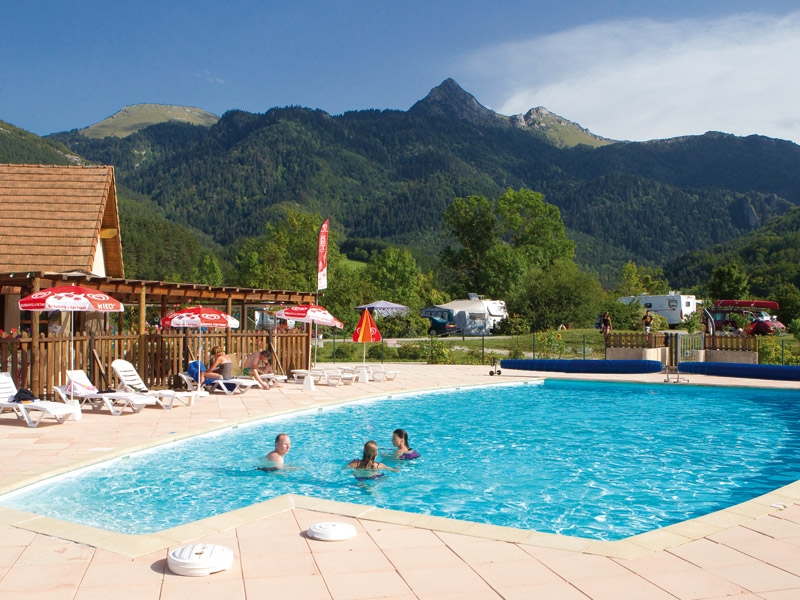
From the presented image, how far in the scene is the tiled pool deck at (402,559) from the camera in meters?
4.02

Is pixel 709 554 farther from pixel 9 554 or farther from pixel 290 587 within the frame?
pixel 9 554

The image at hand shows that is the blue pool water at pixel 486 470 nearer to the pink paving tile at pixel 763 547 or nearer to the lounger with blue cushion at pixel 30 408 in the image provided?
the pink paving tile at pixel 763 547

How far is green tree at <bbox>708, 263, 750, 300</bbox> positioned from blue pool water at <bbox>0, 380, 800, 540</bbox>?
148 feet

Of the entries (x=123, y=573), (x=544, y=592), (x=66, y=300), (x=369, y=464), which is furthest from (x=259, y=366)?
(x=544, y=592)

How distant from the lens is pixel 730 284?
184 feet

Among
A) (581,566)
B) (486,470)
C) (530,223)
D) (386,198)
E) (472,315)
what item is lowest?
(486,470)

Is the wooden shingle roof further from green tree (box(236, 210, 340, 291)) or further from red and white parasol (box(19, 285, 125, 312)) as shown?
green tree (box(236, 210, 340, 291))

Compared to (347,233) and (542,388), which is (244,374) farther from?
(347,233)

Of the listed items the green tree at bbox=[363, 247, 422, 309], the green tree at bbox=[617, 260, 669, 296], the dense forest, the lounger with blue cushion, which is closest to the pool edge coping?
the lounger with blue cushion

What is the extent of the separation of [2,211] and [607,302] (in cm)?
3315

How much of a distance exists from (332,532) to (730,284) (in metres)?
57.9

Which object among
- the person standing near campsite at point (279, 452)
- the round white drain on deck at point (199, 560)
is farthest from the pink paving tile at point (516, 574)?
the person standing near campsite at point (279, 452)

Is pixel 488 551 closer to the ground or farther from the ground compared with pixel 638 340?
closer to the ground

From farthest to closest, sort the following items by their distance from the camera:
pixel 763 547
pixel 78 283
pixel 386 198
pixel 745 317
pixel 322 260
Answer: pixel 386 198 → pixel 745 317 → pixel 322 260 → pixel 78 283 → pixel 763 547
